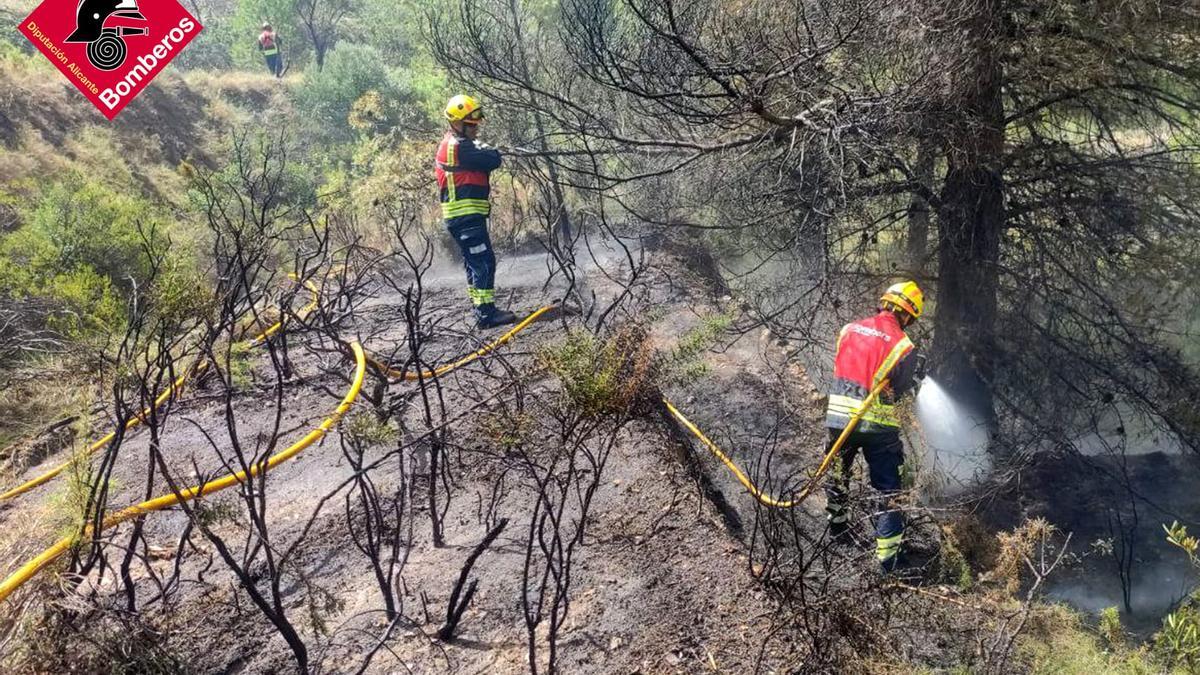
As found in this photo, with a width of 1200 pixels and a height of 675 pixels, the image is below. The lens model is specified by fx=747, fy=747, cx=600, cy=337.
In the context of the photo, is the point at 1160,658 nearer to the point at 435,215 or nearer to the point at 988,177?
the point at 988,177

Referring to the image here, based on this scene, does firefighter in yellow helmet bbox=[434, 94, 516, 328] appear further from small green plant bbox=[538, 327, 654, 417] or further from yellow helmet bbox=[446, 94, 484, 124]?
small green plant bbox=[538, 327, 654, 417]

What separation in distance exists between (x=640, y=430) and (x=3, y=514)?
4.33 metres

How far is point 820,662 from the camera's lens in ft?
9.86

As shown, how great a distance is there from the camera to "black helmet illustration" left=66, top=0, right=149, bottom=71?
11461 millimetres

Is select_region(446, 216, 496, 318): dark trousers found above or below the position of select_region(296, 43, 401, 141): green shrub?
below

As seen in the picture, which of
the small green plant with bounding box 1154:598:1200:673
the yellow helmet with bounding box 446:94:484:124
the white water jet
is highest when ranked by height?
the yellow helmet with bounding box 446:94:484:124

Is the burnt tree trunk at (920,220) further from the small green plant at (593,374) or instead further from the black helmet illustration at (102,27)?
the black helmet illustration at (102,27)

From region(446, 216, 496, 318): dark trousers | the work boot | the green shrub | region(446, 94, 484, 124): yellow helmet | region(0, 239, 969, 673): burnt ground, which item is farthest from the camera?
the green shrub

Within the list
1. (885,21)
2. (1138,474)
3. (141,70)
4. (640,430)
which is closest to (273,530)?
(640,430)

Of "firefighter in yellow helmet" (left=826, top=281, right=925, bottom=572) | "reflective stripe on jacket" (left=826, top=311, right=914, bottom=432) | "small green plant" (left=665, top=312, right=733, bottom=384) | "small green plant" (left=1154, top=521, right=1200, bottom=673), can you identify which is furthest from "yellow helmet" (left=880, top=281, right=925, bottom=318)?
"small green plant" (left=1154, top=521, right=1200, bottom=673)

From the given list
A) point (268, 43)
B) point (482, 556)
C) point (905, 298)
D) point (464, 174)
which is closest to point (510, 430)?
point (482, 556)

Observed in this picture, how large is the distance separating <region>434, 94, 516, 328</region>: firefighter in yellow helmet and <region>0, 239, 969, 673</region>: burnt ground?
4.61ft

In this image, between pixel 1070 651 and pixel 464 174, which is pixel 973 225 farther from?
pixel 464 174

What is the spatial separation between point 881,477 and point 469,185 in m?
4.72
